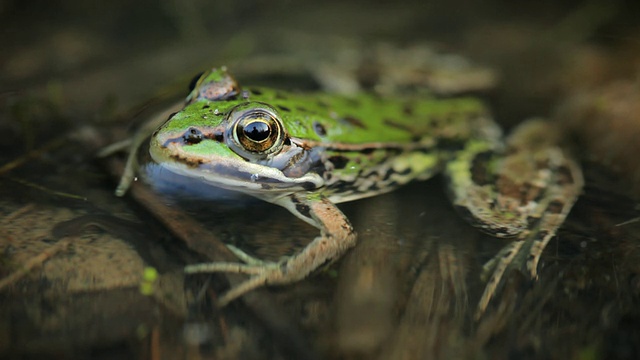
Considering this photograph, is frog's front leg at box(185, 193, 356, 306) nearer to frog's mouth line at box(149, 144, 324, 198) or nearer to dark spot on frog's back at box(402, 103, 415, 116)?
frog's mouth line at box(149, 144, 324, 198)

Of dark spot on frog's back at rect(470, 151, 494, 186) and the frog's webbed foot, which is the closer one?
the frog's webbed foot

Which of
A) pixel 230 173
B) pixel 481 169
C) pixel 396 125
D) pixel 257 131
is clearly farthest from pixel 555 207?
pixel 230 173

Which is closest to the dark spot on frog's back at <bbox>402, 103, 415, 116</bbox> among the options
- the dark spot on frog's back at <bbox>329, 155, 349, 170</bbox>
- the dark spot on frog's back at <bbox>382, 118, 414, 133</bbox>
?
the dark spot on frog's back at <bbox>382, 118, 414, 133</bbox>

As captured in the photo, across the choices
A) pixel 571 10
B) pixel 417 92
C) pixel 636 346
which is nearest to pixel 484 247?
pixel 636 346

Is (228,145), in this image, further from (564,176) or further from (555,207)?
(564,176)

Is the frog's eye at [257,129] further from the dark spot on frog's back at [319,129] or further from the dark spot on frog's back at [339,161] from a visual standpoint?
→ the dark spot on frog's back at [339,161]

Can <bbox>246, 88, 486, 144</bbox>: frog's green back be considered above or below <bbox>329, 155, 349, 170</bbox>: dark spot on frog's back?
above

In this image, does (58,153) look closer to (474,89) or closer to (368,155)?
(368,155)
